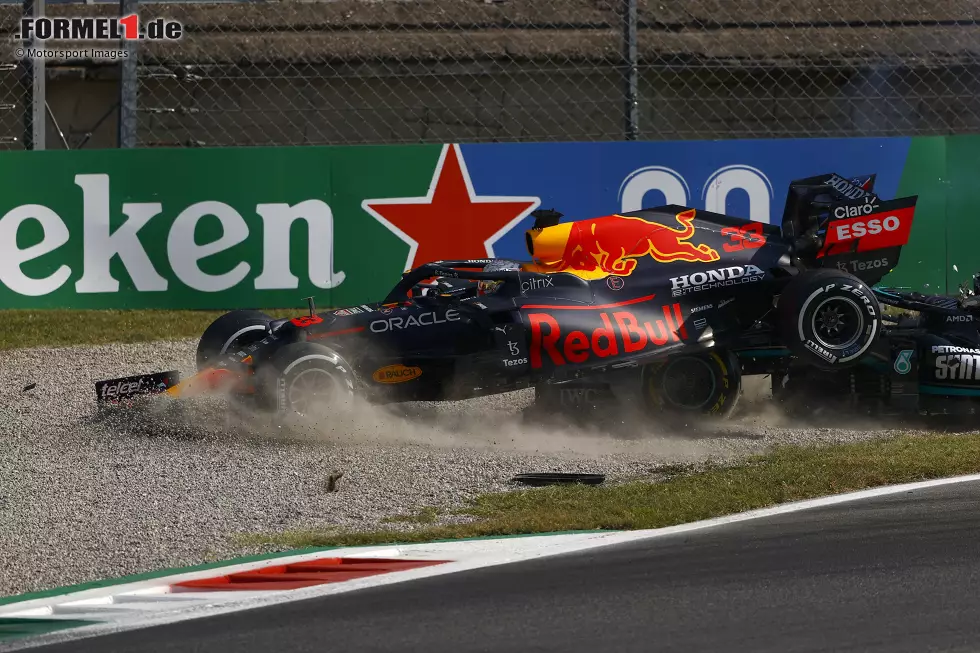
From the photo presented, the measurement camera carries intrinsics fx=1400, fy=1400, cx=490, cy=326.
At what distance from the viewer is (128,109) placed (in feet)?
44.2

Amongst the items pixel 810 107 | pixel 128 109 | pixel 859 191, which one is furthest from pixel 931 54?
pixel 128 109

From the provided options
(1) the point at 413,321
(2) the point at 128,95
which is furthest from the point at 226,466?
(2) the point at 128,95

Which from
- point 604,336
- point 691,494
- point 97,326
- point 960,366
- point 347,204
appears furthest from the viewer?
point 347,204

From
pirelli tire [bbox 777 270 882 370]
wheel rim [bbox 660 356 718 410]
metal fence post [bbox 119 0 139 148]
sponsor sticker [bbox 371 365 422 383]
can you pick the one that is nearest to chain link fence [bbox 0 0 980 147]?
metal fence post [bbox 119 0 139 148]

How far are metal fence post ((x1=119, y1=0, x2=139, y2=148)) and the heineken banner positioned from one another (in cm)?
18

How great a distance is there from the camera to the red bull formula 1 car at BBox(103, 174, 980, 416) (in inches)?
362

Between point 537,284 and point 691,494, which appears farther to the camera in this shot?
point 537,284

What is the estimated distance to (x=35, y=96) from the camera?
44.2 feet

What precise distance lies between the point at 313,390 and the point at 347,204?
490 cm

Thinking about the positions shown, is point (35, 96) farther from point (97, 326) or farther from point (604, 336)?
point (604, 336)

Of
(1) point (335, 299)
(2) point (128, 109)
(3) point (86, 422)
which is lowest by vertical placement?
(3) point (86, 422)

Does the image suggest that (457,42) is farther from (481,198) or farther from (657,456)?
(657,456)

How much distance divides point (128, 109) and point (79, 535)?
7.48 metres

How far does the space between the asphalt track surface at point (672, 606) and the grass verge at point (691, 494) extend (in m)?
0.62
